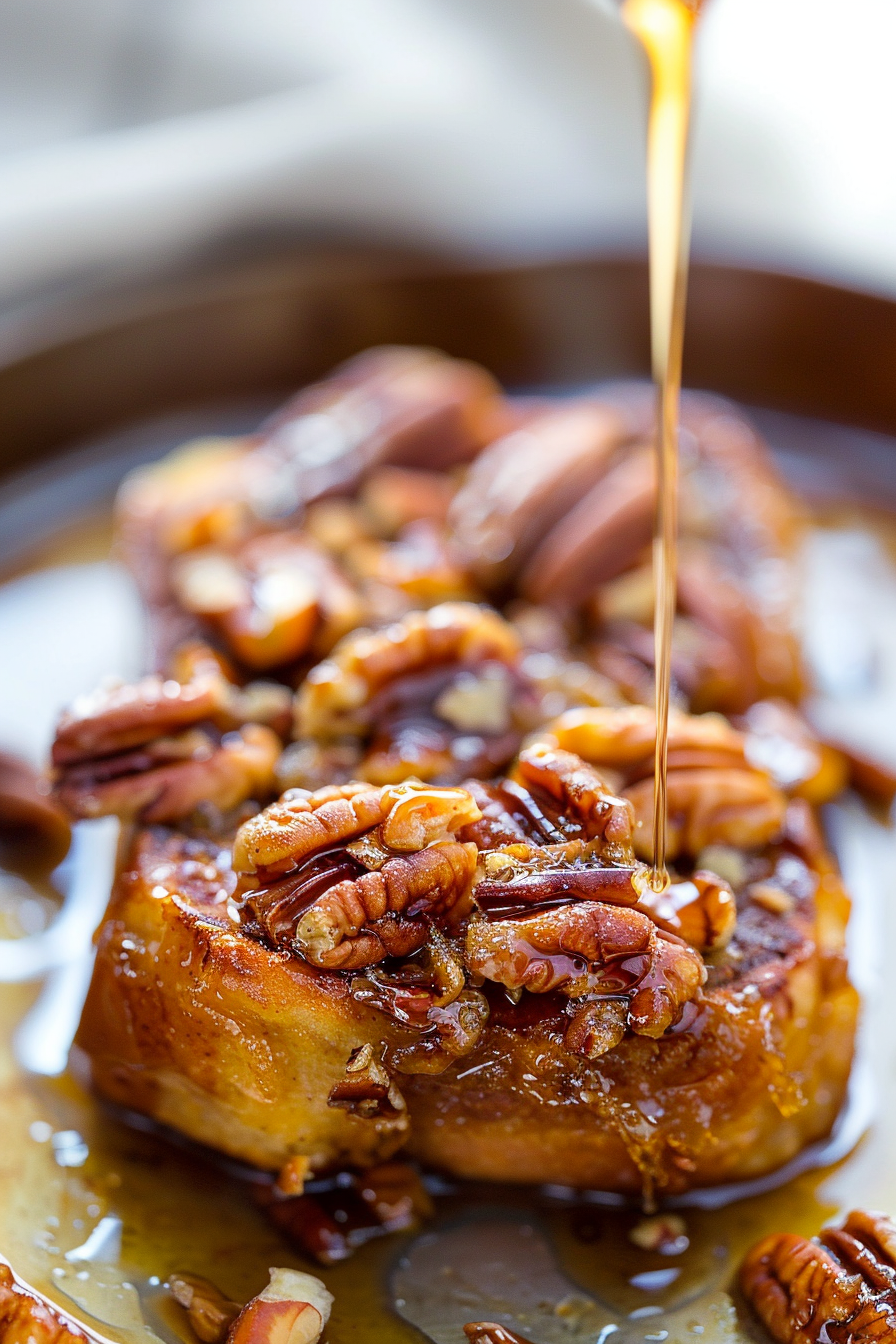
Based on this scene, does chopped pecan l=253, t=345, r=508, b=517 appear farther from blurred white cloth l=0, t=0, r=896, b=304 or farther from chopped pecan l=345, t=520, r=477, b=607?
blurred white cloth l=0, t=0, r=896, b=304

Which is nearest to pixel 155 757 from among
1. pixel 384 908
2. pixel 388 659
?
pixel 388 659

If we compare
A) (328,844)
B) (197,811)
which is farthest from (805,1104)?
(197,811)

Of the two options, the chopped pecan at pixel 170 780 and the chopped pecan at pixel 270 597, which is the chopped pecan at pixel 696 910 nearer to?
the chopped pecan at pixel 170 780

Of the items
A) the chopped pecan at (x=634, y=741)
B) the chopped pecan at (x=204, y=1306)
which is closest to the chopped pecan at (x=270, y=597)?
the chopped pecan at (x=634, y=741)

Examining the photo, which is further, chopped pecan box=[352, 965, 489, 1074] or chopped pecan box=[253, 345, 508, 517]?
chopped pecan box=[253, 345, 508, 517]

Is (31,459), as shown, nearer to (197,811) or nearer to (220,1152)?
(197,811)

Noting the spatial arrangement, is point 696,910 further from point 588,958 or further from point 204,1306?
point 204,1306

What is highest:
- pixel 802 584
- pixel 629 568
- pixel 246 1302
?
pixel 629 568

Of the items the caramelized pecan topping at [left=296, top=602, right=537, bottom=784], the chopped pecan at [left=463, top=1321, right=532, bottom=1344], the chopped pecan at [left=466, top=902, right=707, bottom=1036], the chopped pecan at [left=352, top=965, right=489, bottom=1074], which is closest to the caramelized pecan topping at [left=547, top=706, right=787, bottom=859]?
the caramelized pecan topping at [left=296, top=602, right=537, bottom=784]
